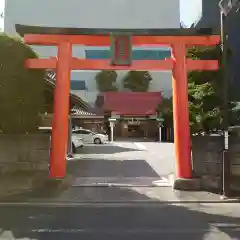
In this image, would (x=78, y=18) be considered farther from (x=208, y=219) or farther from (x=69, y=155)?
(x=208, y=219)

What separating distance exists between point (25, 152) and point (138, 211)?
4795 mm

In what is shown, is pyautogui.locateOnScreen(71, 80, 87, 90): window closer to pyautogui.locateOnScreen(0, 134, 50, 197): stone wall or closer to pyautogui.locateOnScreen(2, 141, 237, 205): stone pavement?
pyautogui.locateOnScreen(2, 141, 237, 205): stone pavement

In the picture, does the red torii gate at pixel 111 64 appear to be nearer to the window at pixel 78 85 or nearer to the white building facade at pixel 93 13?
the window at pixel 78 85

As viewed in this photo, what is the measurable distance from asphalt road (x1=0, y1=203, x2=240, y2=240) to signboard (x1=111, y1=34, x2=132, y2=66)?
15.9ft

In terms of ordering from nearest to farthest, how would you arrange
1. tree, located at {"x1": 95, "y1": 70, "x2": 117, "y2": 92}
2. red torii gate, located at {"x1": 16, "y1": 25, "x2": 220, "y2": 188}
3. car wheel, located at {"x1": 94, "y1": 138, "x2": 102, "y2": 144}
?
red torii gate, located at {"x1": 16, "y1": 25, "x2": 220, "y2": 188} → car wheel, located at {"x1": 94, "y1": 138, "x2": 102, "y2": 144} → tree, located at {"x1": 95, "y1": 70, "x2": 117, "y2": 92}

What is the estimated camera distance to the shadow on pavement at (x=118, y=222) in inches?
281

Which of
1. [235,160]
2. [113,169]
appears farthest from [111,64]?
Answer: [113,169]

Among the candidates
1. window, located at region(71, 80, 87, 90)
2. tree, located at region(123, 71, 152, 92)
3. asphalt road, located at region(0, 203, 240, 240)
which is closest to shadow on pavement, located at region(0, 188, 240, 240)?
asphalt road, located at region(0, 203, 240, 240)

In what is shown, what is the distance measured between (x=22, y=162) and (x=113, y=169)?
612 centimetres

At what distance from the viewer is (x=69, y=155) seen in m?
23.9

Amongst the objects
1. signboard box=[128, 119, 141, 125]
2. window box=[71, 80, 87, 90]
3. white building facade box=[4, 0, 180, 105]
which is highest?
white building facade box=[4, 0, 180, 105]

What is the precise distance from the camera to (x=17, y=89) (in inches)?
476

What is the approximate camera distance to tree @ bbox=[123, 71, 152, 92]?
171 feet

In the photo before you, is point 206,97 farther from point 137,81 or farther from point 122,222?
point 137,81
